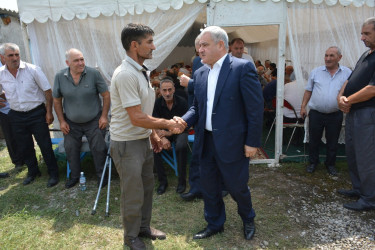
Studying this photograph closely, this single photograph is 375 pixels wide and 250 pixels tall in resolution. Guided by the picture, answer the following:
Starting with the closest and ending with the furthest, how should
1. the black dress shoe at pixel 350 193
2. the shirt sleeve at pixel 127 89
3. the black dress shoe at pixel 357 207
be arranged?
the shirt sleeve at pixel 127 89, the black dress shoe at pixel 357 207, the black dress shoe at pixel 350 193

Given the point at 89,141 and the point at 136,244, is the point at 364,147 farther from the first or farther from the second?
the point at 89,141

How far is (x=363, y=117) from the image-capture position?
3244 millimetres

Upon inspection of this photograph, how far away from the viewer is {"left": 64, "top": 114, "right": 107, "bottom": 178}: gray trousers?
4133 mm

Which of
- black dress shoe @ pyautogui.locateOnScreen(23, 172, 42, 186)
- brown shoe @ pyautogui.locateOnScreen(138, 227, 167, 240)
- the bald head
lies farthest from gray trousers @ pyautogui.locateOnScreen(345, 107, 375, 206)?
black dress shoe @ pyautogui.locateOnScreen(23, 172, 42, 186)

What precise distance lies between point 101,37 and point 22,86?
4.69ft

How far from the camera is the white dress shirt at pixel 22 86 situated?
408 centimetres

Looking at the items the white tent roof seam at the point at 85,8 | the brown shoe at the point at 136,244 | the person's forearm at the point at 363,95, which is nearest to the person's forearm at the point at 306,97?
the person's forearm at the point at 363,95

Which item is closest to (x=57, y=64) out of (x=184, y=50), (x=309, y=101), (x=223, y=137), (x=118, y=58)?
(x=118, y=58)

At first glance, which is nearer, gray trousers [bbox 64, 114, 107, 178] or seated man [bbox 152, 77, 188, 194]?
seated man [bbox 152, 77, 188, 194]

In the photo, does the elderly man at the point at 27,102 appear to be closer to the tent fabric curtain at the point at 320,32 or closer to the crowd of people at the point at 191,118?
the crowd of people at the point at 191,118

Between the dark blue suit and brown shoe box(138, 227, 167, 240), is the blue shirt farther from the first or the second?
brown shoe box(138, 227, 167, 240)

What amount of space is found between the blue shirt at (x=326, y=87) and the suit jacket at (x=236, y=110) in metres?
2.19

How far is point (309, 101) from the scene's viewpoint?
14.6ft

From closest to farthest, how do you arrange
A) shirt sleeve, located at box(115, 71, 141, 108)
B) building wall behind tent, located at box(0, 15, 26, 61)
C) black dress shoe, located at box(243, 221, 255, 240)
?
shirt sleeve, located at box(115, 71, 141, 108) < black dress shoe, located at box(243, 221, 255, 240) < building wall behind tent, located at box(0, 15, 26, 61)
